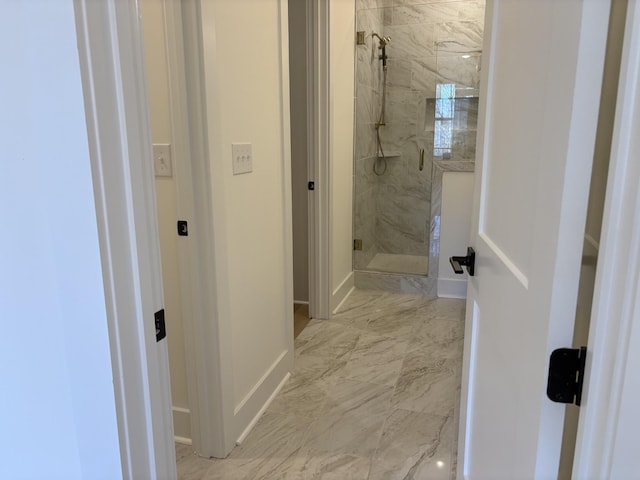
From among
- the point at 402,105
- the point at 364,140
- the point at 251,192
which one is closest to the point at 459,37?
the point at 402,105

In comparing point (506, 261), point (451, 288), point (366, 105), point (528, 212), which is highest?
point (366, 105)

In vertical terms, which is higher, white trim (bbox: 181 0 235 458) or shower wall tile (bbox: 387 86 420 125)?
shower wall tile (bbox: 387 86 420 125)

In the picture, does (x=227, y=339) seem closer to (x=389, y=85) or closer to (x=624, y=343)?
(x=624, y=343)

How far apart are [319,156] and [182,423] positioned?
182 cm

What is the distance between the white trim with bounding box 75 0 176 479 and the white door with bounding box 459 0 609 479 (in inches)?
25.3

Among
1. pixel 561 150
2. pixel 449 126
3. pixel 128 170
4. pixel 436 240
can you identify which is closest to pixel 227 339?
pixel 128 170

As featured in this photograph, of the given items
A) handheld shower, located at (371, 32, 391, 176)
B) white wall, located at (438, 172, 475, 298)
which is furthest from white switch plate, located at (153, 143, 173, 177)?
handheld shower, located at (371, 32, 391, 176)

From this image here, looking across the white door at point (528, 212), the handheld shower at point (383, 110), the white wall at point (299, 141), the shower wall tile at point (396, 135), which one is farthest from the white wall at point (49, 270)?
the shower wall tile at point (396, 135)

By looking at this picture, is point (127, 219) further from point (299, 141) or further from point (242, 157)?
point (299, 141)

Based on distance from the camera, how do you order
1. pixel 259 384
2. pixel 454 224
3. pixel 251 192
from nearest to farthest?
pixel 251 192
pixel 259 384
pixel 454 224

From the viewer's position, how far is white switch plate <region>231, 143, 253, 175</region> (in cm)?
184

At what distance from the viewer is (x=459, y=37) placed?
3.86 meters

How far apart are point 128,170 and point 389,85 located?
12.7ft

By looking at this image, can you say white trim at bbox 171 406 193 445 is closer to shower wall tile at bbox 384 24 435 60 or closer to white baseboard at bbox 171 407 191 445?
white baseboard at bbox 171 407 191 445
